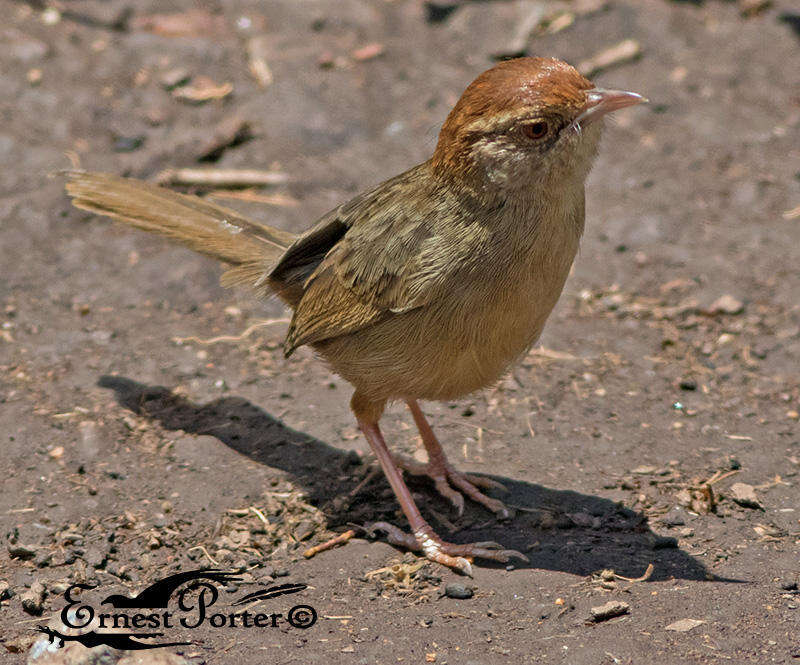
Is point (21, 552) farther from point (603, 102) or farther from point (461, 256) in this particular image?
point (603, 102)

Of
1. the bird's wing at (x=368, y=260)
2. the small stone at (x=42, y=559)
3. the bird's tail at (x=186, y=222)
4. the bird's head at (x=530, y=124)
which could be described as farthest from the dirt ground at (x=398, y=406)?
the bird's head at (x=530, y=124)

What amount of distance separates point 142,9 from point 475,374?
20.9ft

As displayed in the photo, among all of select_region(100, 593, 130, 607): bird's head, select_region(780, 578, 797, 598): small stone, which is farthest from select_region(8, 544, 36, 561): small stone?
select_region(780, 578, 797, 598): small stone

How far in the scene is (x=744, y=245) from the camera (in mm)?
7098

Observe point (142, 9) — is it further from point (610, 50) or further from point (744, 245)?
point (744, 245)

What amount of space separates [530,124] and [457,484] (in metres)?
2.05

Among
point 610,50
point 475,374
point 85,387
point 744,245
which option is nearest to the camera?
point 475,374

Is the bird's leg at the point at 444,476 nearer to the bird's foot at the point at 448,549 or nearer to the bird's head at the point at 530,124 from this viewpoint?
the bird's foot at the point at 448,549

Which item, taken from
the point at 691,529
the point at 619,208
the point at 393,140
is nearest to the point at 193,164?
the point at 393,140

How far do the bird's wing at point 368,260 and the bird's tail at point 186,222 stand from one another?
0.44 meters

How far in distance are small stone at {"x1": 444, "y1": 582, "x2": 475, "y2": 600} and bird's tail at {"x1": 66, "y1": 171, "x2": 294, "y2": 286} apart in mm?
2186

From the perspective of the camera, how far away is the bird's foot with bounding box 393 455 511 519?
5125 mm

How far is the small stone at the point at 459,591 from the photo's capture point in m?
4.45

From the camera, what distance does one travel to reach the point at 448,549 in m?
4.79
